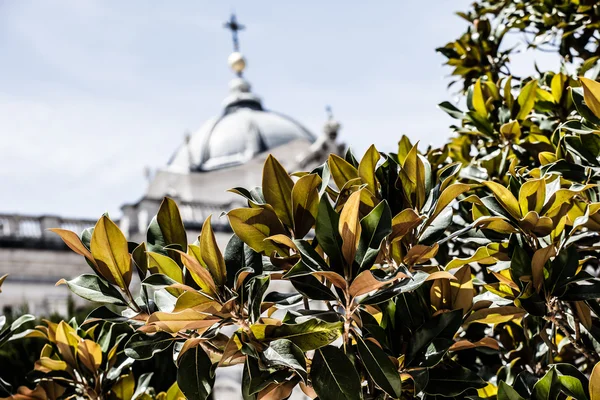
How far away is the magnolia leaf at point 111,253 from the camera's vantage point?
209 cm

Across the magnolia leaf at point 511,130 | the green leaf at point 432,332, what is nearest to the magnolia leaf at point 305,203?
the green leaf at point 432,332

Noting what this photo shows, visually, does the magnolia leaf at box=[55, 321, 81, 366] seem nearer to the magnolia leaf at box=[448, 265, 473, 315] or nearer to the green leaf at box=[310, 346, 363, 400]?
the green leaf at box=[310, 346, 363, 400]

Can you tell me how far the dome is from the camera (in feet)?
121

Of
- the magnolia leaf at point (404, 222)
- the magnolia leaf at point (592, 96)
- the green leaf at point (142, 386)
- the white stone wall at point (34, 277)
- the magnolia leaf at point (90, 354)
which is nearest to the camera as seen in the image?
the magnolia leaf at point (404, 222)

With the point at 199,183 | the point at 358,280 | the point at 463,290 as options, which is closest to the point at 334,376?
the point at 358,280

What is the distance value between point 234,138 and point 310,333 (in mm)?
36096

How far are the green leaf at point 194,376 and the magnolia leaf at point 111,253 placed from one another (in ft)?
0.84

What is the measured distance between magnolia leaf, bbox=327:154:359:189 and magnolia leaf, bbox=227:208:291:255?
33 cm

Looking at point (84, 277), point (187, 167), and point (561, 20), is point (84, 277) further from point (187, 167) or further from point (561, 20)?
point (187, 167)

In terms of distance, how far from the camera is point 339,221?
6.33 ft

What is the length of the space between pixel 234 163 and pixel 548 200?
34524 millimetres

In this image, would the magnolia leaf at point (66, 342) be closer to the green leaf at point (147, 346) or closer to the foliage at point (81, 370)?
the foliage at point (81, 370)

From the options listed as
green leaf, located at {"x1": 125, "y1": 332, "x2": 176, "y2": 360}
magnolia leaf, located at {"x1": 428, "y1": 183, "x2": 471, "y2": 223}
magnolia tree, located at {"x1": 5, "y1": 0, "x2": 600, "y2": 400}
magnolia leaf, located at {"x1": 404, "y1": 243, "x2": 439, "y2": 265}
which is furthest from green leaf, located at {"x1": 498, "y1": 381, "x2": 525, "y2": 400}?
green leaf, located at {"x1": 125, "y1": 332, "x2": 176, "y2": 360}

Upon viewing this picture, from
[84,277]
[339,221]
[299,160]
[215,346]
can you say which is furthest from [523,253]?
[299,160]
